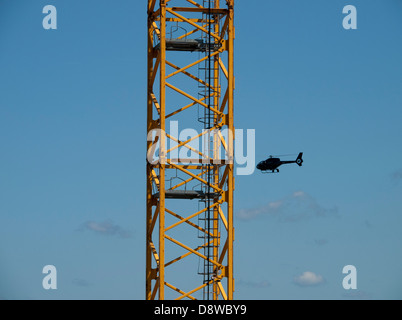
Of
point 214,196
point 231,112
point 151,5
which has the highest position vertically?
point 151,5

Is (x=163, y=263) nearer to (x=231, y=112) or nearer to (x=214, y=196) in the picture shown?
(x=214, y=196)

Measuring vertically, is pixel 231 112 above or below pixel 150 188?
above

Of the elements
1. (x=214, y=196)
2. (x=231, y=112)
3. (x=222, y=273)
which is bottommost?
(x=222, y=273)

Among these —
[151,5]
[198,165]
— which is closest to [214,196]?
[198,165]
